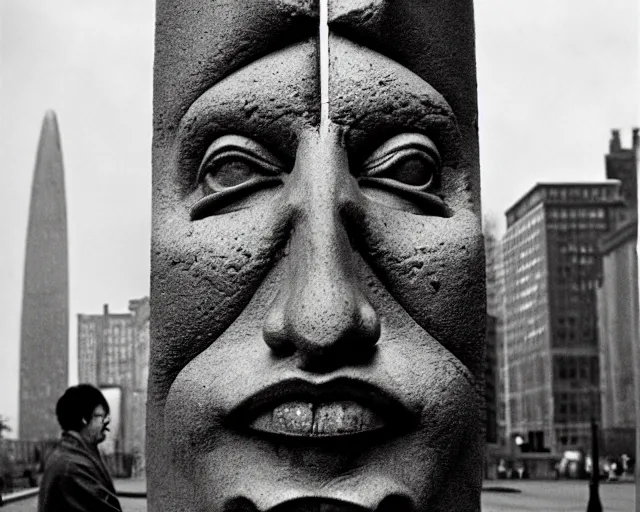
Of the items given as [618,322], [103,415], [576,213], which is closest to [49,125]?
[103,415]

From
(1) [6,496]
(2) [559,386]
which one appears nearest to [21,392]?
(1) [6,496]

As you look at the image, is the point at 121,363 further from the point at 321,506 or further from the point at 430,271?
the point at 321,506

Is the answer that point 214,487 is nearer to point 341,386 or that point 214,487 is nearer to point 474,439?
point 341,386

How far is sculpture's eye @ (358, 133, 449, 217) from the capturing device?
3688 millimetres

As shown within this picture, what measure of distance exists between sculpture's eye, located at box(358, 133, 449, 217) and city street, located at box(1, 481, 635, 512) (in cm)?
330

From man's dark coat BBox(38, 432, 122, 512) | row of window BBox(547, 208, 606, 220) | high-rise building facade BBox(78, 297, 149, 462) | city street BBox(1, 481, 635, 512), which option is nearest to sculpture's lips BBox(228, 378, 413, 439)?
man's dark coat BBox(38, 432, 122, 512)

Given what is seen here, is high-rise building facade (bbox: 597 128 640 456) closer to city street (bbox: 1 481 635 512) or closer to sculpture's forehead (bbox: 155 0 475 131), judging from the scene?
city street (bbox: 1 481 635 512)

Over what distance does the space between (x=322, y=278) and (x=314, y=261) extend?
0.08m

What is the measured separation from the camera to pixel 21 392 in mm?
12969

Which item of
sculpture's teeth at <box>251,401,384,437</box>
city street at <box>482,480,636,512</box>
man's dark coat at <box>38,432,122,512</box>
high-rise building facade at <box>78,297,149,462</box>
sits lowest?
city street at <box>482,480,636,512</box>

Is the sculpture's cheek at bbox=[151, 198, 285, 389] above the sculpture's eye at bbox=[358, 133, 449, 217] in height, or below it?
below

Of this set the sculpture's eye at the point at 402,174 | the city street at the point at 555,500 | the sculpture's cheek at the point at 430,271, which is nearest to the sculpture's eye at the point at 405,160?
the sculpture's eye at the point at 402,174

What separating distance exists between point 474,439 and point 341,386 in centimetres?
70

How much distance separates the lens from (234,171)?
12.2 feet
